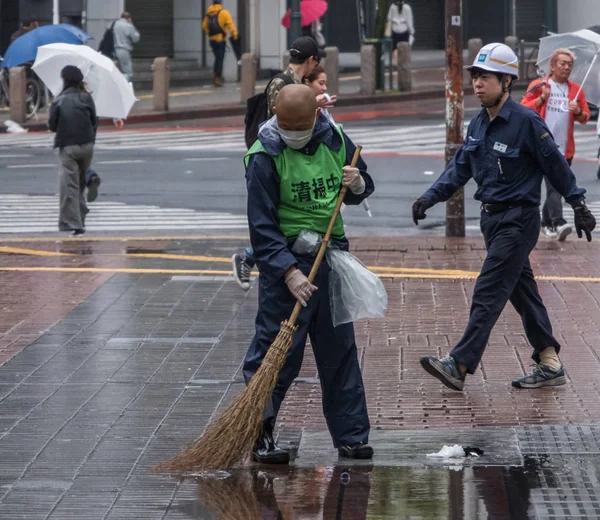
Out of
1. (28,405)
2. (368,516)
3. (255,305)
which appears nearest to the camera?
A: (368,516)

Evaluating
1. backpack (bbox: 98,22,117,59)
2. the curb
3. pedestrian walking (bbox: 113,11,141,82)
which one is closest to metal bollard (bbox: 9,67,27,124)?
Answer: the curb

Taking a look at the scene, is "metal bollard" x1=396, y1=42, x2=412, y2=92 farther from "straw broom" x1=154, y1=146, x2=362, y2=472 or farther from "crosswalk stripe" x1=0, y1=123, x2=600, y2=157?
"straw broom" x1=154, y1=146, x2=362, y2=472

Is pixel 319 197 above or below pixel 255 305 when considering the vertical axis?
above

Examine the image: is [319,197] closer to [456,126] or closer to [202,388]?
[202,388]

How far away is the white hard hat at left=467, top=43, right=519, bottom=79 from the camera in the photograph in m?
7.19

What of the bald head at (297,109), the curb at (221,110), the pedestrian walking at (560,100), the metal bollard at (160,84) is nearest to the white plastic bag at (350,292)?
the bald head at (297,109)

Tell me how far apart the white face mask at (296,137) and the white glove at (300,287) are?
21.7 inches

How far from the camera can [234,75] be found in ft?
115

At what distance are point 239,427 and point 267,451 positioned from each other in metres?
0.21

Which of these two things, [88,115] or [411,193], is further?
[411,193]

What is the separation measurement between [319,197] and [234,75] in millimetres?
29231

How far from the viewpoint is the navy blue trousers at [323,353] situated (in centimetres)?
612

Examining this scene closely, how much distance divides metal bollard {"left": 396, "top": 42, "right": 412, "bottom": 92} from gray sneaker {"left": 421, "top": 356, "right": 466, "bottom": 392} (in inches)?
950

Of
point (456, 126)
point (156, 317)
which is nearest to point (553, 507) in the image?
point (156, 317)
